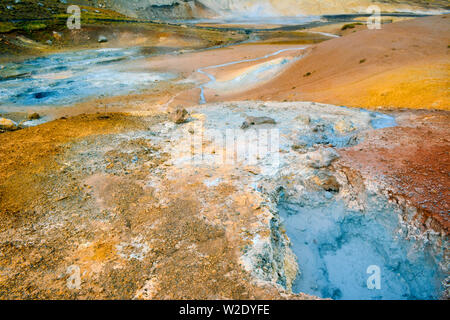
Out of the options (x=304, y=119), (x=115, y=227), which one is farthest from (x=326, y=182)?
(x=115, y=227)

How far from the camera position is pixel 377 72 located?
11.6 m

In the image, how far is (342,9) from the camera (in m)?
60.4

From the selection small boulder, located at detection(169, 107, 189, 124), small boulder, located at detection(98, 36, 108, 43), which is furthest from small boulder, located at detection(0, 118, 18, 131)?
small boulder, located at detection(98, 36, 108, 43)

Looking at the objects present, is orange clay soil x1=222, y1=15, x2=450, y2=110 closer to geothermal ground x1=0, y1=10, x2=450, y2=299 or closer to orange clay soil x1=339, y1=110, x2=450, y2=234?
geothermal ground x1=0, y1=10, x2=450, y2=299

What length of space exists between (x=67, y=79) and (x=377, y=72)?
1802 cm

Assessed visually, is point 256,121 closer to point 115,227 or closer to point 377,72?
point 115,227

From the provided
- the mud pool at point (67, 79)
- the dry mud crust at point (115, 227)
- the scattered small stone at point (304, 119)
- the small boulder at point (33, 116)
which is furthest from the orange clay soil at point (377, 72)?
the small boulder at point (33, 116)

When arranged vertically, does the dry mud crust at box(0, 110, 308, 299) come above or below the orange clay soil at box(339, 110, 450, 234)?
below

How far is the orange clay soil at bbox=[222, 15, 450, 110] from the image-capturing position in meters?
9.36

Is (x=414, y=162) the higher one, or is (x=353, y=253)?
(x=414, y=162)

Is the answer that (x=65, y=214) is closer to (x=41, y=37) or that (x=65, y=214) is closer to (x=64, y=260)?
(x=64, y=260)

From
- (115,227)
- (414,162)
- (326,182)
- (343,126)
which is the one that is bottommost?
(115,227)

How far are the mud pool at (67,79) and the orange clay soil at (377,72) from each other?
6850 millimetres

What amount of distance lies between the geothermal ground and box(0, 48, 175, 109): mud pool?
13.3 ft
